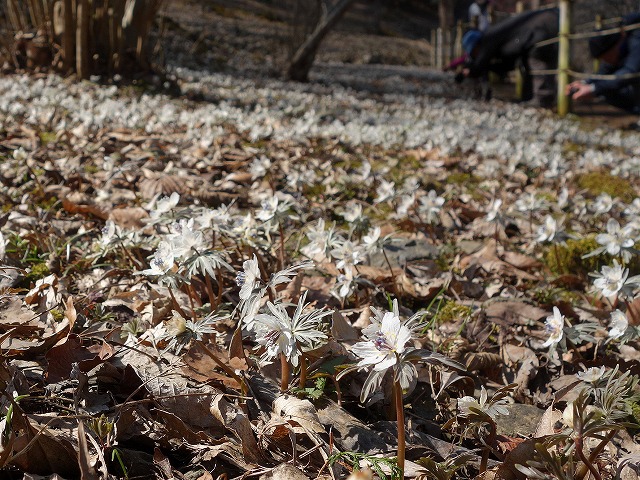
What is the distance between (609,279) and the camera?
2.07 metres

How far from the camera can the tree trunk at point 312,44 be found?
14.1 metres

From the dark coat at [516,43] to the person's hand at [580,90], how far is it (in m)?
2.34

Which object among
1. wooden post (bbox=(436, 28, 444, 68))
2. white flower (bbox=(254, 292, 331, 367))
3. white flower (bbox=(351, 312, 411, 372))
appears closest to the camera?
white flower (bbox=(351, 312, 411, 372))

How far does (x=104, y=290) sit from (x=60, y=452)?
110 cm

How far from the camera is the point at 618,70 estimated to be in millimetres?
10656

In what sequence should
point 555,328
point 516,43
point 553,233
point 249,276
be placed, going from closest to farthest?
point 249,276
point 555,328
point 553,233
point 516,43

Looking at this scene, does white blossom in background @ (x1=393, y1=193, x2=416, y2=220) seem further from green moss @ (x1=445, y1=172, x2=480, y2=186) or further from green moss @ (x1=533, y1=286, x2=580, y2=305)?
green moss @ (x1=445, y1=172, x2=480, y2=186)

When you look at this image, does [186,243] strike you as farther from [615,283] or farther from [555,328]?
[615,283]

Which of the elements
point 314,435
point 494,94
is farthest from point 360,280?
point 494,94

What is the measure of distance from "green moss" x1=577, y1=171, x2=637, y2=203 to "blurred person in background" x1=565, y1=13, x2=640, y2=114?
531cm

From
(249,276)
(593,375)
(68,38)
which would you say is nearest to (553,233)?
(593,375)

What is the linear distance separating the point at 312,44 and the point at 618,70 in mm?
7463

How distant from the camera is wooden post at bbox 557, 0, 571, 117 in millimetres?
10539

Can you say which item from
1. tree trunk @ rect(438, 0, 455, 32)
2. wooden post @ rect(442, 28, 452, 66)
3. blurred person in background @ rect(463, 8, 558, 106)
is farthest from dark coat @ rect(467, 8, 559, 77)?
tree trunk @ rect(438, 0, 455, 32)
